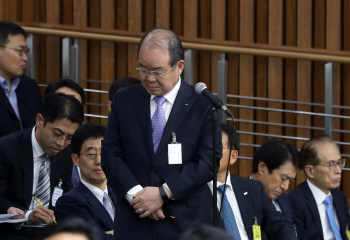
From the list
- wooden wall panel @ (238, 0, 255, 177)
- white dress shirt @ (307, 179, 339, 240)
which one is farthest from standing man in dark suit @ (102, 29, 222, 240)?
wooden wall panel @ (238, 0, 255, 177)

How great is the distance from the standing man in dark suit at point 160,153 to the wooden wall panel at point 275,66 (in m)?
2.68

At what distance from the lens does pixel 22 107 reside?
14.6ft

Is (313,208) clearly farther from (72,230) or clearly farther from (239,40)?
(72,230)

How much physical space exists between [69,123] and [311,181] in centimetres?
165

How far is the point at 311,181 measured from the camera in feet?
13.8

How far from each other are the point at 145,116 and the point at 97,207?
28.7 inches

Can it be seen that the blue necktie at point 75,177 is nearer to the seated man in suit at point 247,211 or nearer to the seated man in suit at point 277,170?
the seated man in suit at point 247,211

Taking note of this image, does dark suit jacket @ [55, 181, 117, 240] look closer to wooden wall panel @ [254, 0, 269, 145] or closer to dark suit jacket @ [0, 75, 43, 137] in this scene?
dark suit jacket @ [0, 75, 43, 137]

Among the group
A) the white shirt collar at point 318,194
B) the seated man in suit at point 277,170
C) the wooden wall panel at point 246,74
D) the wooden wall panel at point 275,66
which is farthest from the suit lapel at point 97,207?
the wooden wall panel at point 275,66

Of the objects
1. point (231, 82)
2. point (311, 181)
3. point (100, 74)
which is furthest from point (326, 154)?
point (100, 74)

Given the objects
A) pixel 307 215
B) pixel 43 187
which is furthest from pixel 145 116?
pixel 307 215

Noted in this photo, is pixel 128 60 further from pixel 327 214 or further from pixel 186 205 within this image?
pixel 186 205

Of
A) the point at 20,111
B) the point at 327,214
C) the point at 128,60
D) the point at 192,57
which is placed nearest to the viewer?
the point at 327,214

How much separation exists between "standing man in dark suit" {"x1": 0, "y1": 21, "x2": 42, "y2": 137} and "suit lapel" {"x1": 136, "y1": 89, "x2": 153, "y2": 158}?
180cm
